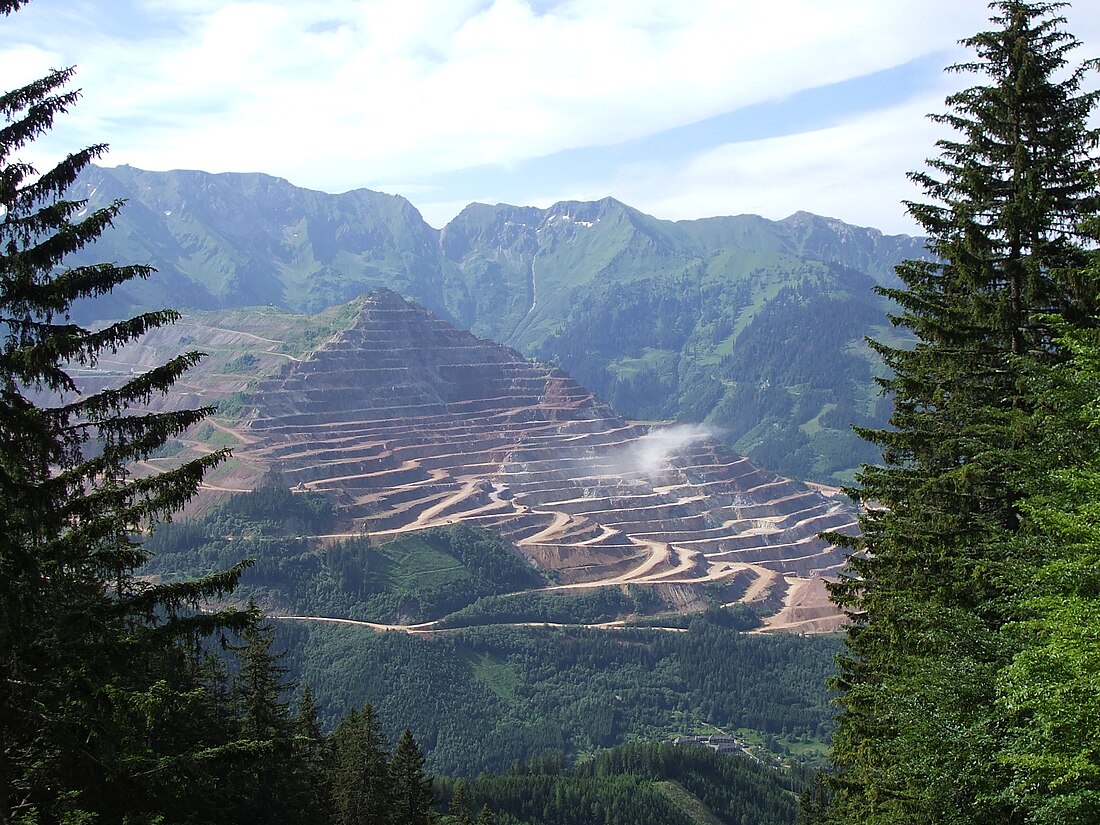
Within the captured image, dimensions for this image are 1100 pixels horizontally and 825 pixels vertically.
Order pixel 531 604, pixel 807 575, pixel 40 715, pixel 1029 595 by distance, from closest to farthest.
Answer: pixel 40 715, pixel 1029 595, pixel 531 604, pixel 807 575

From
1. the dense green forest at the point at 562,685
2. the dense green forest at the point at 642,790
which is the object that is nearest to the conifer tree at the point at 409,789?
the dense green forest at the point at 642,790

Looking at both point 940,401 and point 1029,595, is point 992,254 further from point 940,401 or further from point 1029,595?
point 1029,595

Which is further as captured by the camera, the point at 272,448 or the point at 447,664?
the point at 272,448

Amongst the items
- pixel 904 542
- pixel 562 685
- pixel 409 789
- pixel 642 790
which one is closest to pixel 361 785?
pixel 409 789

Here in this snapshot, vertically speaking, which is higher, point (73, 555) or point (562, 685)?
point (73, 555)

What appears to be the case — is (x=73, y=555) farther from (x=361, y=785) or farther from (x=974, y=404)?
(x=361, y=785)

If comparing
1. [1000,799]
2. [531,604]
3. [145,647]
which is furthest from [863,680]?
[531,604]

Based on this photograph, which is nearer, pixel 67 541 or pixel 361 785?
pixel 67 541
